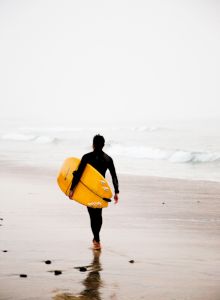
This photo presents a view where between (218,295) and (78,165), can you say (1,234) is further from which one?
(218,295)

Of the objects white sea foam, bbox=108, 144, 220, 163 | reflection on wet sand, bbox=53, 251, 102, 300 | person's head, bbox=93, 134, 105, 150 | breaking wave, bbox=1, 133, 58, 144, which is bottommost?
reflection on wet sand, bbox=53, 251, 102, 300

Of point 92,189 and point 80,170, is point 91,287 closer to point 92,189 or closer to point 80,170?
point 92,189

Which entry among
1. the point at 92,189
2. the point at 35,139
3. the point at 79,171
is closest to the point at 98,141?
the point at 79,171

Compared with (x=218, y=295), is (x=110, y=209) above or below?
above

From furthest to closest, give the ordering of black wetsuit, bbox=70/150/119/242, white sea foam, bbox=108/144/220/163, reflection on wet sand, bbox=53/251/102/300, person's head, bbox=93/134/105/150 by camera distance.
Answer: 1. white sea foam, bbox=108/144/220/163
2. black wetsuit, bbox=70/150/119/242
3. person's head, bbox=93/134/105/150
4. reflection on wet sand, bbox=53/251/102/300

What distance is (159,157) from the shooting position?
105ft

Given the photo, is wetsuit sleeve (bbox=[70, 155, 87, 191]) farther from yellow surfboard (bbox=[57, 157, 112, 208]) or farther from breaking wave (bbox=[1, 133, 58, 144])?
breaking wave (bbox=[1, 133, 58, 144])

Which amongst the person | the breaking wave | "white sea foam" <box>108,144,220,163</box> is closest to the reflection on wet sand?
the person

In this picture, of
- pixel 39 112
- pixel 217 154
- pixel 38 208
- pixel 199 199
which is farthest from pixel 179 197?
pixel 39 112

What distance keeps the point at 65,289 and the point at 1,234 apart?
3.00 metres

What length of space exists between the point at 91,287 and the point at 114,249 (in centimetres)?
204

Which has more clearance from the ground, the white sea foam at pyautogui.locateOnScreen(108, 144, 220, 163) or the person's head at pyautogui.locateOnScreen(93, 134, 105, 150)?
the white sea foam at pyautogui.locateOnScreen(108, 144, 220, 163)

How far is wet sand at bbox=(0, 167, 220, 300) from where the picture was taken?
5383 millimetres

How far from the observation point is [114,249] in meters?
7.45
